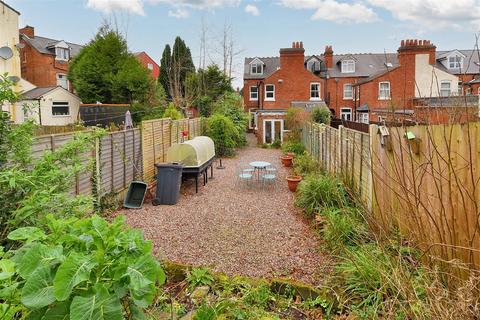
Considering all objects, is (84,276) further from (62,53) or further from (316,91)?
(62,53)

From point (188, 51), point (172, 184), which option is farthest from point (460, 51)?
point (172, 184)

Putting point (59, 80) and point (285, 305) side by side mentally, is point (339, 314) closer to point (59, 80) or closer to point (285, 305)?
point (285, 305)

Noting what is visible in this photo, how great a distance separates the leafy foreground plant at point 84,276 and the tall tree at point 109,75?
26640 mm

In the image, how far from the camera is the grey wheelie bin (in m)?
9.60

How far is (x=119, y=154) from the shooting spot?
9.52 m

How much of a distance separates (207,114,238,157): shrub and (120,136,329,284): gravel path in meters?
8.95

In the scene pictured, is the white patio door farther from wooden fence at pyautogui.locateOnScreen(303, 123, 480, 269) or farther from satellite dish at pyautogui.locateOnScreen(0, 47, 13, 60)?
wooden fence at pyautogui.locateOnScreen(303, 123, 480, 269)

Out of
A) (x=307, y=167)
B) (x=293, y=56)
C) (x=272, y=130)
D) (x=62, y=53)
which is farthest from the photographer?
(x=62, y=53)

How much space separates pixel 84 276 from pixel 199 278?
3.31m

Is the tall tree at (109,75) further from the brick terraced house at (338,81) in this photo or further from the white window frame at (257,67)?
the white window frame at (257,67)

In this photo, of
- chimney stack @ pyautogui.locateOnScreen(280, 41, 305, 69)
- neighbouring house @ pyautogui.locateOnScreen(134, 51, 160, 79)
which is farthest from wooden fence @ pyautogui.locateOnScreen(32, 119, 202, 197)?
neighbouring house @ pyautogui.locateOnScreen(134, 51, 160, 79)

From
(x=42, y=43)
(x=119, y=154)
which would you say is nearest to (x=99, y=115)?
(x=119, y=154)

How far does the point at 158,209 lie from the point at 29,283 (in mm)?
7517

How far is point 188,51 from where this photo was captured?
42.5 m
